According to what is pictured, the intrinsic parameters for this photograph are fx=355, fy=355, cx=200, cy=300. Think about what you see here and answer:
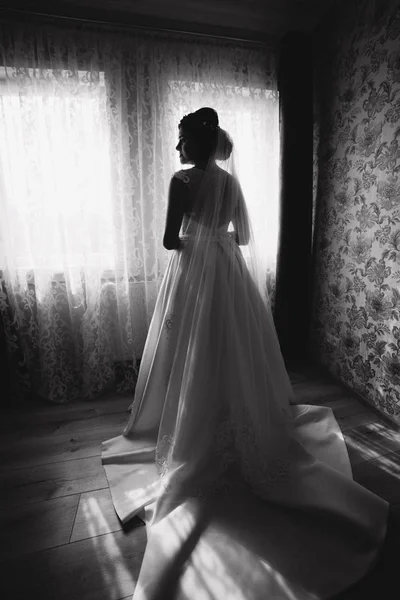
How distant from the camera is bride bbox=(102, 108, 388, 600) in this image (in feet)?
4.46

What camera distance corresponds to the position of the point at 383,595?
1042 mm

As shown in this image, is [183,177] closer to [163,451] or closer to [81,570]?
[163,451]

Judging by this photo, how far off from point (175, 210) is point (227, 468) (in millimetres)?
1093

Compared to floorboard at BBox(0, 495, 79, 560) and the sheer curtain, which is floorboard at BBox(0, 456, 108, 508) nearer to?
floorboard at BBox(0, 495, 79, 560)

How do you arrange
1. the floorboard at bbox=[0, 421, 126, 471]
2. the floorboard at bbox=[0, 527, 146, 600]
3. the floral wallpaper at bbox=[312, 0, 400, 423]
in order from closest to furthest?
the floorboard at bbox=[0, 527, 146, 600], the floorboard at bbox=[0, 421, 126, 471], the floral wallpaper at bbox=[312, 0, 400, 423]

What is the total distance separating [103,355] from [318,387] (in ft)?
4.66

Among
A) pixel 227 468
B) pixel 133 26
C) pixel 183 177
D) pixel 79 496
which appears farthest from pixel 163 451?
pixel 133 26

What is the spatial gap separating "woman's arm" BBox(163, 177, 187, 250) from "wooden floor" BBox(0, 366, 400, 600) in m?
1.09

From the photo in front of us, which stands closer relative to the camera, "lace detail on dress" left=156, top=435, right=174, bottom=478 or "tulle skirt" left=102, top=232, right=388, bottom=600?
"tulle skirt" left=102, top=232, right=388, bottom=600

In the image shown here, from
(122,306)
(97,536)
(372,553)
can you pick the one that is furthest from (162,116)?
(372,553)

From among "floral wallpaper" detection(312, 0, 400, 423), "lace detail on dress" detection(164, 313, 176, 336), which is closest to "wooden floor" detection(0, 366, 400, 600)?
"floral wallpaper" detection(312, 0, 400, 423)

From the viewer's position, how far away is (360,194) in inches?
80.4

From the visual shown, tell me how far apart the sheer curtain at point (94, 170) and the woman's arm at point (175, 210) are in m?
0.70

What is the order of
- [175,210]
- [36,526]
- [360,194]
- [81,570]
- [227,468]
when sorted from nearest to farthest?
[81,570], [36,526], [227,468], [175,210], [360,194]
